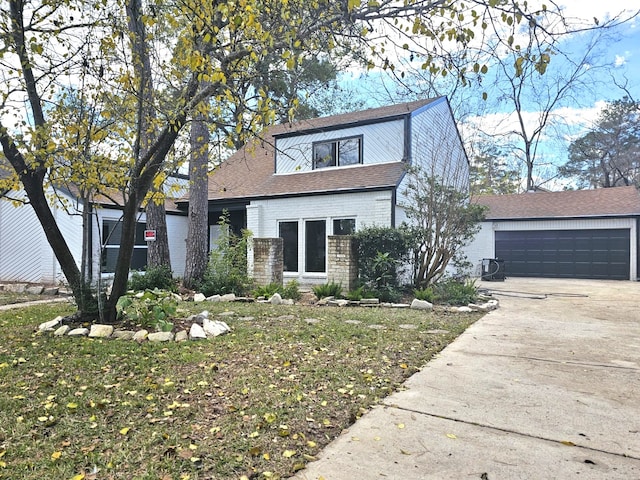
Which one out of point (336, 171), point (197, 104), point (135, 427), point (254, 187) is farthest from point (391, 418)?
point (254, 187)

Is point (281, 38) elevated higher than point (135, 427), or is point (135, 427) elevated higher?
point (281, 38)

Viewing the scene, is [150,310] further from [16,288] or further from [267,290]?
[16,288]

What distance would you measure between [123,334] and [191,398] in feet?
7.99

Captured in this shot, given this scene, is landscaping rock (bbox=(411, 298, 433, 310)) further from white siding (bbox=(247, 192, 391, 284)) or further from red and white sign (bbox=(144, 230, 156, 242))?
red and white sign (bbox=(144, 230, 156, 242))

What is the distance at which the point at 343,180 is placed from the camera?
1227 centimetres

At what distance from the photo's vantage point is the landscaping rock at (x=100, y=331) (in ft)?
17.4

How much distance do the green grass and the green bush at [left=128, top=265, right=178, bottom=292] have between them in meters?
3.93

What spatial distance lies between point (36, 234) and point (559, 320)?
13.6 m

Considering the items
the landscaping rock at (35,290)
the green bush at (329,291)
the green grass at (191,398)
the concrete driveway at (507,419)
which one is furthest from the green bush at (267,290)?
the landscaping rock at (35,290)

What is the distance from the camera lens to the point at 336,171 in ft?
43.4

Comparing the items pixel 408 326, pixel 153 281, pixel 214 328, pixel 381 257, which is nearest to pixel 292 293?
pixel 381 257

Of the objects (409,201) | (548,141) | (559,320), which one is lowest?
(559,320)

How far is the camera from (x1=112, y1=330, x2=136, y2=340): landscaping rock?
5.27 m

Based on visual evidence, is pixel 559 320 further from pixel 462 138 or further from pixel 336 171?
pixel 336 171
